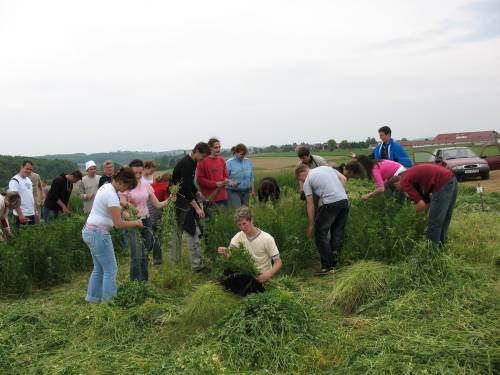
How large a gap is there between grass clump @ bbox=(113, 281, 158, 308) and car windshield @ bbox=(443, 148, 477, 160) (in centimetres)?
1558

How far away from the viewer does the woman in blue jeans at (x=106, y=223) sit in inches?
193

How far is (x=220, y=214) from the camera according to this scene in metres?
6.73

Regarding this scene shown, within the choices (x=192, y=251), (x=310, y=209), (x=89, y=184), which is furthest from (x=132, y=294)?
(x=89, y=184)

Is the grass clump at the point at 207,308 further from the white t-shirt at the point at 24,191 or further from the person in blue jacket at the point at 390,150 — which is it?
the white t-shirt at the point at 24,191

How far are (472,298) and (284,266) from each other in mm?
2445

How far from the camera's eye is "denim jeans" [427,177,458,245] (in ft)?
17.5

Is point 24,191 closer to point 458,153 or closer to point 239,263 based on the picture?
point 239,263

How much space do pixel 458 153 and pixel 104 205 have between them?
52.7ft

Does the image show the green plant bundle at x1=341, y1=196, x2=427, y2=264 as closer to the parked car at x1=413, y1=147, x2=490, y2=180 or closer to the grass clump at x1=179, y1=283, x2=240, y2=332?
the grass clump at x1=179, y1=283, x2=240, y2=332

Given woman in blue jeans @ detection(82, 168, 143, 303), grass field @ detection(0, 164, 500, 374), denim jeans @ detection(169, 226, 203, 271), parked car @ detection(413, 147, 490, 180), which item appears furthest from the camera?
parked car @ detection(413, 147, 490, 180)

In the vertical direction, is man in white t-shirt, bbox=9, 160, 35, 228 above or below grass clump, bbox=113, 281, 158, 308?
above

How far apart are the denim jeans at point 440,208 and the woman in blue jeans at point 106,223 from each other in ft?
10.3

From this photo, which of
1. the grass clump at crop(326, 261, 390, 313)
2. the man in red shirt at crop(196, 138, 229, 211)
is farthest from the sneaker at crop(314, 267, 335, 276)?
the man in red shirt at crop(196, 138, 229, 211)

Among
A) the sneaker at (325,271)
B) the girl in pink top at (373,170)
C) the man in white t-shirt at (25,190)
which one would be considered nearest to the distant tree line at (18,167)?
the man in white t-shirt at (25,190)
